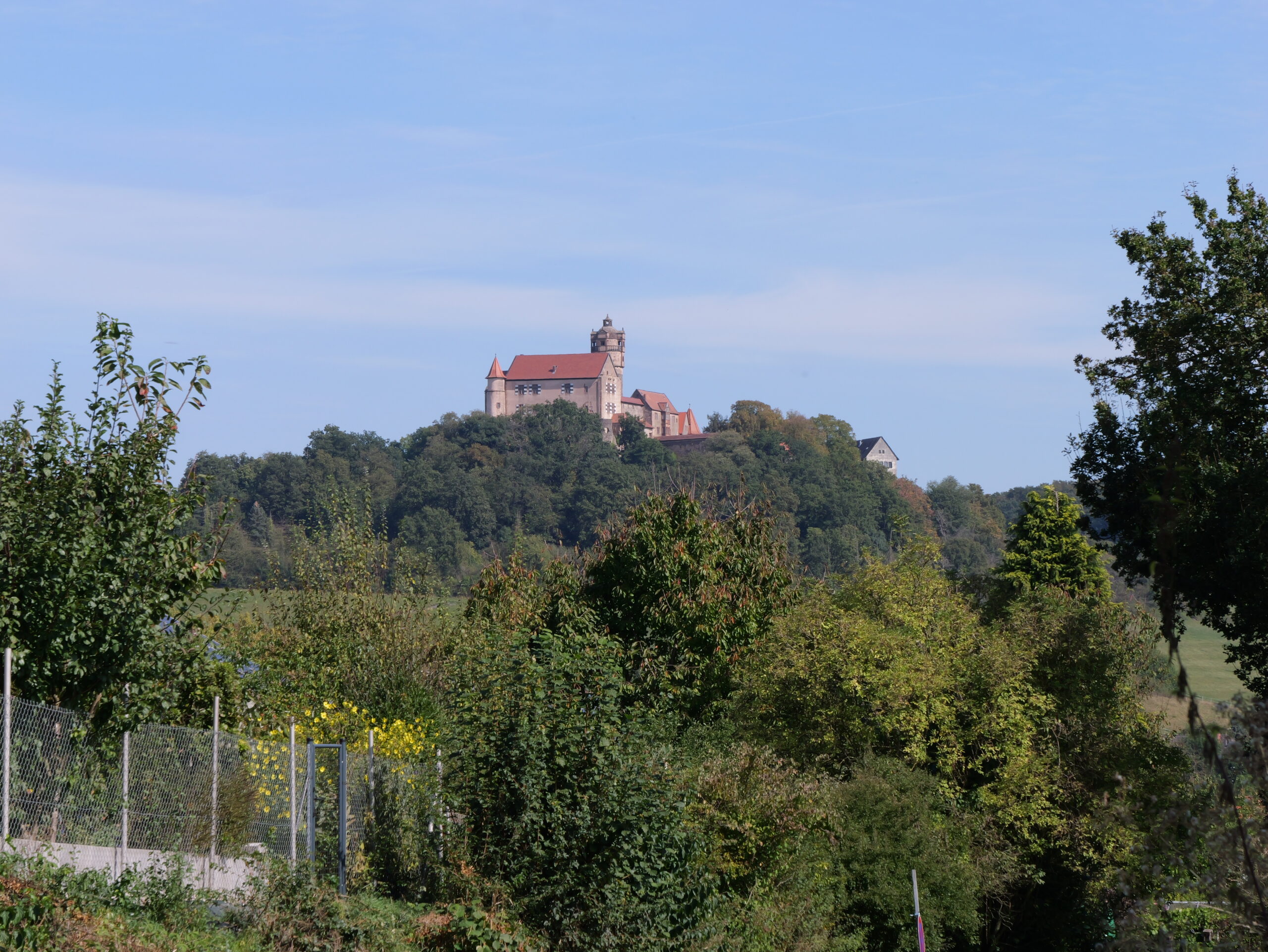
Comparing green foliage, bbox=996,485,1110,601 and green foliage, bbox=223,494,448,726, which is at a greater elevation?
green foliage, bbox=996,485,1110,601

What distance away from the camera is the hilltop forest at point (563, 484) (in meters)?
136

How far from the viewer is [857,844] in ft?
69.3

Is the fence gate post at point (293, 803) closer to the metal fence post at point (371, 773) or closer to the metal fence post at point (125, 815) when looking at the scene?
the metal fence post at point (371, 773)

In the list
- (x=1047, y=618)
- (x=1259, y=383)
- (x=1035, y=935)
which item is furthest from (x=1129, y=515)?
(x=1035, y=935)

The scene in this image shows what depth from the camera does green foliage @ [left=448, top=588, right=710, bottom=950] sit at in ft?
43.6

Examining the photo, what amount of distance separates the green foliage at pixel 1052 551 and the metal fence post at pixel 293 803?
39.3 meters

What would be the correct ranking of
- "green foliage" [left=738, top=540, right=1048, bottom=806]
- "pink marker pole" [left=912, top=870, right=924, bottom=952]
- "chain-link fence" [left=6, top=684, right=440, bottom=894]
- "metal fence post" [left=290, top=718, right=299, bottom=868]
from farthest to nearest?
"green foliage" [left=738, top=540, right=1048, bottom=806] < "pink marker pole" [left=912, top=870, right=924, bottom=952] < "metal fence post" [left=290, top=718, right=299, bottom=868] < "chain-link fence" [left=6, top=684, right=440, bottom=894]

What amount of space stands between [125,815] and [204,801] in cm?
138

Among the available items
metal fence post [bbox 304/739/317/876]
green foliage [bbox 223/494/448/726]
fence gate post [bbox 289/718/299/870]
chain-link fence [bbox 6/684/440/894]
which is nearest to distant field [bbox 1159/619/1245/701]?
green foliage [bbox 223/494/448/726]

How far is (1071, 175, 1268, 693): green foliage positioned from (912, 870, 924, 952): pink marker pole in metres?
6.31

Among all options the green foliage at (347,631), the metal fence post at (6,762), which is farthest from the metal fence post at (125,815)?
the green foliage at (347,631)

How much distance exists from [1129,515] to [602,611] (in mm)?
13097

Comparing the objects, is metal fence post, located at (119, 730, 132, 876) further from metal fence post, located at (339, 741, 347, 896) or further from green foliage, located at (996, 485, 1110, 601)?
green foliage, located at (996, 485, 1110, 601)

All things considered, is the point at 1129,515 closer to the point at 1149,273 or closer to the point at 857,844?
the point at 1149,273
